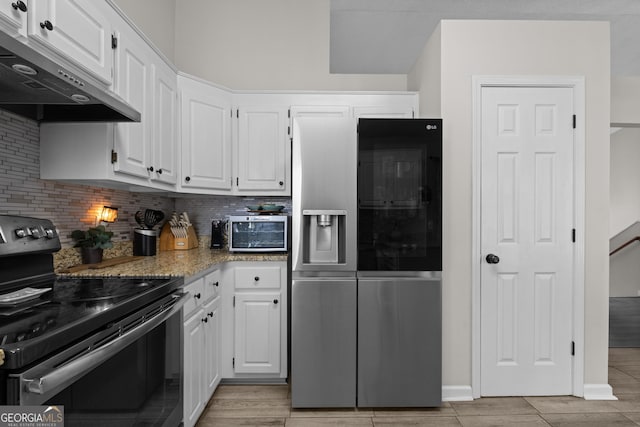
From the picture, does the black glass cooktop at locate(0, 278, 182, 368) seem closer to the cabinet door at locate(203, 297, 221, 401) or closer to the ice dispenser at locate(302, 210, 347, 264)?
the cabinet door at locate(203, 297, 221, 401)

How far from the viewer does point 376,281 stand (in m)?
2.43

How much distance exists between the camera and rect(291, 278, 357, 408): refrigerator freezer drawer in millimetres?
2426

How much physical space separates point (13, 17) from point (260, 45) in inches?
98.8

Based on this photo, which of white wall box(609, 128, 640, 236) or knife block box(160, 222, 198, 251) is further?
white wall box(609, 128, 640, 236)

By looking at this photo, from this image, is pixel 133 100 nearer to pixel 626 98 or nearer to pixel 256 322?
pixel 256 322

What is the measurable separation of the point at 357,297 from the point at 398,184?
0.77m

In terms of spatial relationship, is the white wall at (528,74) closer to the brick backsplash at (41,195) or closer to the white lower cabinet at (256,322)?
the white lower cabinet at (256,322)

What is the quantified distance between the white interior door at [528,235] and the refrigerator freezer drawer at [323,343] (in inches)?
38.3

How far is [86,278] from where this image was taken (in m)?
1.88

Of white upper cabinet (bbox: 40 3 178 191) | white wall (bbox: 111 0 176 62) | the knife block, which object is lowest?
the knife block

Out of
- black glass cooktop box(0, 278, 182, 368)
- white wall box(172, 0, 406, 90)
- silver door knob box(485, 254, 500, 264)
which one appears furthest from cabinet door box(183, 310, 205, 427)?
white wall box(172, 0, 406, 90)

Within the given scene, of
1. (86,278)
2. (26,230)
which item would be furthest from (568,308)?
(26,230)

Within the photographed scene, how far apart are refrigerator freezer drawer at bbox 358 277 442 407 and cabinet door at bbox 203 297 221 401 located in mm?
953

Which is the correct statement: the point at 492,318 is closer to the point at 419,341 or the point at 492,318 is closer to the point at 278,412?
the point at 419,341
